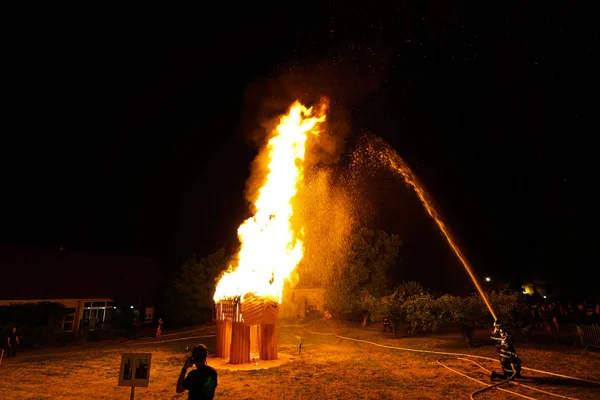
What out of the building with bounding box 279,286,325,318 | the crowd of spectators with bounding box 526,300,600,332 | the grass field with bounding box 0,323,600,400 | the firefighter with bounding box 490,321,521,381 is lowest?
the grass field with bounding box 0,323,600,400

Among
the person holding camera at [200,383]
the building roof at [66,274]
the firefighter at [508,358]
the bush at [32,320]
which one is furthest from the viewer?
the building roof at [66,274]

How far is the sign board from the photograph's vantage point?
22.3 feet

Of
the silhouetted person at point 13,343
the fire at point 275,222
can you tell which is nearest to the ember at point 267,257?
the fire at point 275,222

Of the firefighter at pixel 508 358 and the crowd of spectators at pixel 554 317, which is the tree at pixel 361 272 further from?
the firefighter at pixel 508 358

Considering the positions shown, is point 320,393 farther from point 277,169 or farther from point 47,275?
point 47,275

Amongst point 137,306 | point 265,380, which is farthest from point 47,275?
point 265,380

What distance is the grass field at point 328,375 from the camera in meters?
10.8

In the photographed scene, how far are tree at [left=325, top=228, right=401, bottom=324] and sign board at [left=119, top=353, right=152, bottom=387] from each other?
26.4 meters

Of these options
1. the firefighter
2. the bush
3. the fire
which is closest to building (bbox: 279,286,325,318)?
the fire

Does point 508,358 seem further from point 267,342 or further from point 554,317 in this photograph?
point 554,317

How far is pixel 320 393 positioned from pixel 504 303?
11.8 metres

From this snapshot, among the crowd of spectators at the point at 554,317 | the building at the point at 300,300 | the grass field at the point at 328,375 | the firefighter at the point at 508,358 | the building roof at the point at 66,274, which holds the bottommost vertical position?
the grass field at the point at 328,375

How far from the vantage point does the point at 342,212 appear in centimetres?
3203

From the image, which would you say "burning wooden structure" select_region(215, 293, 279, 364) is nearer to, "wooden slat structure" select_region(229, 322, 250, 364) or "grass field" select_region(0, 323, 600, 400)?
"wooden slat structure" select_region(229, 322, 250, 364)
